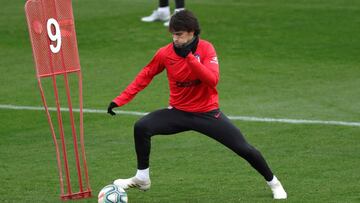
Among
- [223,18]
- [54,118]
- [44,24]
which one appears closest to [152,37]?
[223,18]

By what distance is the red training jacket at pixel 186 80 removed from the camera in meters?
10.1

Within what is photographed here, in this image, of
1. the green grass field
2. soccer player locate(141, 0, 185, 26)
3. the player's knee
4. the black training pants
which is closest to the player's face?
the black training pants

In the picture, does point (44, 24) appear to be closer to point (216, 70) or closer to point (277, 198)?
point (216, 70)

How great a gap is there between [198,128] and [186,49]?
3.05 feet

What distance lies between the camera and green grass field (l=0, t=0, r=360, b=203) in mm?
11352

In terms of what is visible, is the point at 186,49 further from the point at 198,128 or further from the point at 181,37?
the point at 198,128

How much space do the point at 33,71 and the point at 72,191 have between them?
29.1 ft

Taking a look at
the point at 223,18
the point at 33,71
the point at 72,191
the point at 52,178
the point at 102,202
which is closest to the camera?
the point at 102,202

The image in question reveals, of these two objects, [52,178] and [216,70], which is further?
→ [52,178]

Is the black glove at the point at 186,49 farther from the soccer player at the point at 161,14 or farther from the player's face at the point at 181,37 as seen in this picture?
the soccer player at the point at 161,14

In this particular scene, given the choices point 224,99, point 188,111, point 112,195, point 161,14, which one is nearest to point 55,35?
point 188,111

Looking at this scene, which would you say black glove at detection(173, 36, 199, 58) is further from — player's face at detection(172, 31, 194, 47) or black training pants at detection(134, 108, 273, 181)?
black training pants at detection(134, 108, 273, 181)

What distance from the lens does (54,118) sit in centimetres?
1584

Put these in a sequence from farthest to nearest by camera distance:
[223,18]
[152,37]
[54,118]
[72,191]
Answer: [223,18] < [152,37] < [54,118] < [72,191]
